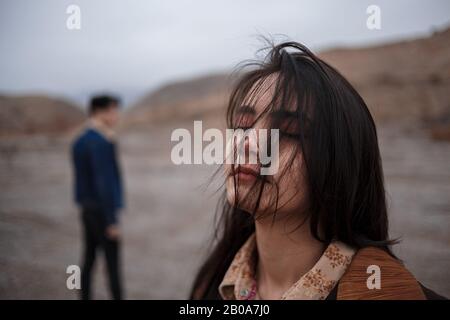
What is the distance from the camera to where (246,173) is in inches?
41.3

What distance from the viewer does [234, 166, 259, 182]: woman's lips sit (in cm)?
104

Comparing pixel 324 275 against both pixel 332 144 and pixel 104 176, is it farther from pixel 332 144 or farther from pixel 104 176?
pixel 104 176

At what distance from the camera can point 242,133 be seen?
3.51 ft

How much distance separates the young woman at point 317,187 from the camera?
3.33ft

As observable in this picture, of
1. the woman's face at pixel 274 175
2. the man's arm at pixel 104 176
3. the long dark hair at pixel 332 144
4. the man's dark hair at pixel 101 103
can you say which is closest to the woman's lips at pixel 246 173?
the woman's face at pixel 274 175

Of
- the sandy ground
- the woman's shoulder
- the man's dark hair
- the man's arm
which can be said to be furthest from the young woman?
the man's dark hair

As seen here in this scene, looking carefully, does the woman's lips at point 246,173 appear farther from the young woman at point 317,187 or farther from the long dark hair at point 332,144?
the long dark hair at point 332,144

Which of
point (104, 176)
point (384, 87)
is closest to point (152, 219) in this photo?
point (104, 176)

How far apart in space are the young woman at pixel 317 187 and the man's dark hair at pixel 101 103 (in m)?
1.97

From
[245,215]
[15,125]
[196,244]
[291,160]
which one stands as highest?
[15,125]

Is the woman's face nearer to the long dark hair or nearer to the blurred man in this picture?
the long dark hair

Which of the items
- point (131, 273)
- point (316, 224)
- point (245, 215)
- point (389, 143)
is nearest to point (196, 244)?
point (131, 273)
